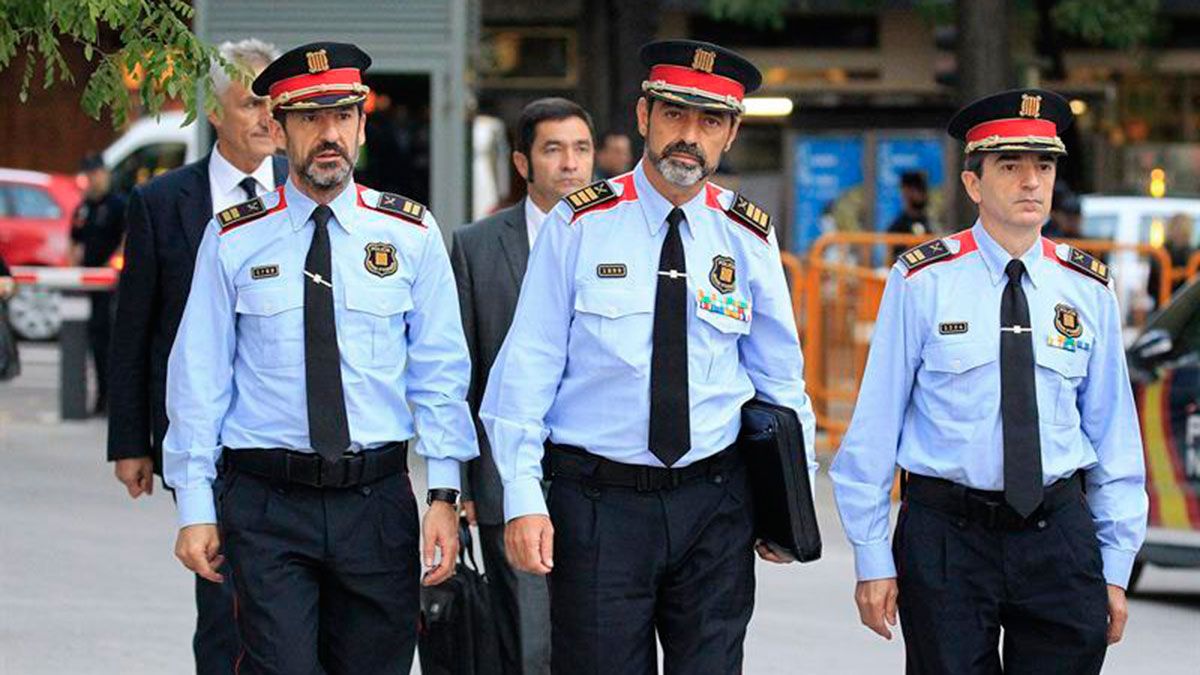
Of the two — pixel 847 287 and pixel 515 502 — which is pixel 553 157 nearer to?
pixel 515 502

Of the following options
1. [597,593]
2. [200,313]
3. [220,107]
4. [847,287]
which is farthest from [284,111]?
[847,287]

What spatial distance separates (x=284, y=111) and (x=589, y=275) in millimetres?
847

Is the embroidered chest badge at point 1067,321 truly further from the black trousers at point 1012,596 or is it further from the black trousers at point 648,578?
the black trousers at point 648,578

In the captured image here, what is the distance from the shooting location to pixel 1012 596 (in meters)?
5.69

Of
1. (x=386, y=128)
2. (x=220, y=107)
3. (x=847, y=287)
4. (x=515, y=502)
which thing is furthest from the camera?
(x=386, y=128)

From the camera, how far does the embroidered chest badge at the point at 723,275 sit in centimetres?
588

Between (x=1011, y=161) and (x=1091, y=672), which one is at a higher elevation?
(x=1011, y=161)

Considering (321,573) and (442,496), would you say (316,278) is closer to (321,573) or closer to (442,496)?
(442,496)

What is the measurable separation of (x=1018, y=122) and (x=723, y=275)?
2.61 feet

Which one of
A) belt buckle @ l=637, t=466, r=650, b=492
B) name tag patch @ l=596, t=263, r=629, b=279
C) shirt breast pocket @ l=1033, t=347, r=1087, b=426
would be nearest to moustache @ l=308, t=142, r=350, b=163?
name tag patch @ l=596, t=263, r=629, b=279

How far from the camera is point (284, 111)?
5.96 meters

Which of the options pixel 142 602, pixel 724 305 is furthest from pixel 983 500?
pixel 142 602

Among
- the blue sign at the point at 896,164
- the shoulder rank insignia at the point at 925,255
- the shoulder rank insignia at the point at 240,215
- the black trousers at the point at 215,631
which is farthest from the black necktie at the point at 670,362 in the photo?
the blue sign at the point at 896,164

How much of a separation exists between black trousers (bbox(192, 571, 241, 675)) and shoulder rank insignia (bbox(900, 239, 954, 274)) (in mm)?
2138
